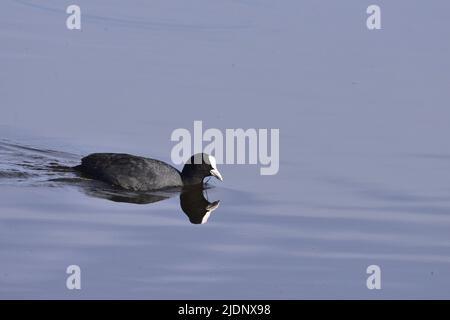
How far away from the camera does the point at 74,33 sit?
20.7 m

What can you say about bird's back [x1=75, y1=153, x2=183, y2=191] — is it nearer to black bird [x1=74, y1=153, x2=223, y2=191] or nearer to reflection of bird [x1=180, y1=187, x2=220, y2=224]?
black bird [x1=74, y1=153, x2=223, y2=191]

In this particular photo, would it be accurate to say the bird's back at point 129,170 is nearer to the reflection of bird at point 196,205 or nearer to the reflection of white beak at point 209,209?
the reflection of bird at point 196,205

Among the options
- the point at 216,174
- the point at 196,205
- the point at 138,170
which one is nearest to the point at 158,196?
the point at 138,170

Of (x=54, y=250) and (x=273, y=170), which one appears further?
(x=273, y=170)

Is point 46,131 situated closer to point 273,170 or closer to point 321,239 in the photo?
point 273,170

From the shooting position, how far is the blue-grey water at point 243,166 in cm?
1151

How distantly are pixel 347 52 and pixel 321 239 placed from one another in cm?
785

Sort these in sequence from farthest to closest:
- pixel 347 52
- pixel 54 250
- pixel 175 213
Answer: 1. pixel 347 52
2. pixel 175 213
3. pixel 54 250

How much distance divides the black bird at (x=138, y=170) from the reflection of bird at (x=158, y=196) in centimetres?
10

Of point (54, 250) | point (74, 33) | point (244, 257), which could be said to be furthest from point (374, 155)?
point (74, 33)

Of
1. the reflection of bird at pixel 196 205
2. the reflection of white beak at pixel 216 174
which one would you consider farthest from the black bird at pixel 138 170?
the reflection of bird at pixel 196 205

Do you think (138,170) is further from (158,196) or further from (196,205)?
(196,205)

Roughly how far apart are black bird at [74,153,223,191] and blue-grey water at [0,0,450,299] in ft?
0.97

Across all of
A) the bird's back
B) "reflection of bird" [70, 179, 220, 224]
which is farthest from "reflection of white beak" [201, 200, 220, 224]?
the bird's back
